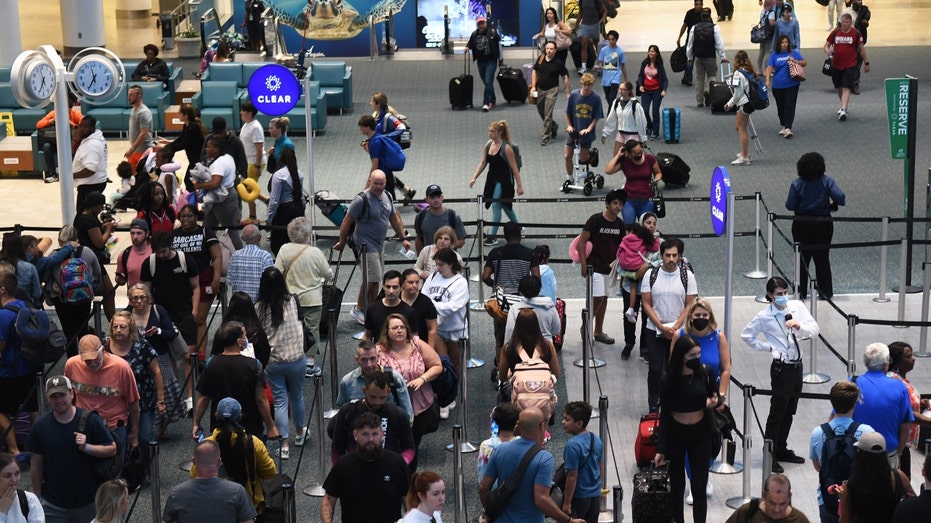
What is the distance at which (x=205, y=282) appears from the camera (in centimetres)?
1188

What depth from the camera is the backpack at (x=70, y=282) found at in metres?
11.5

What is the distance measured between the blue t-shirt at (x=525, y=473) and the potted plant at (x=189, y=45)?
24014 mm

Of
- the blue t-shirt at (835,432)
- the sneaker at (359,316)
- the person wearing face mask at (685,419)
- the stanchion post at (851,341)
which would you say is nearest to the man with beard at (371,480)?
the person wearing face mask at (685,419)

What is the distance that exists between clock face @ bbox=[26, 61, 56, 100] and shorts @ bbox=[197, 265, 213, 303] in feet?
11.7

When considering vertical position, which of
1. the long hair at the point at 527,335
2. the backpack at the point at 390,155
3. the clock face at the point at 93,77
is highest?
the clock face at the point at 93,77

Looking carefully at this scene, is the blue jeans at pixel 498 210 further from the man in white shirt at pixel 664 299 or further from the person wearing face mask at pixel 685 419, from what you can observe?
the person wearing face mask at pixel 685 419

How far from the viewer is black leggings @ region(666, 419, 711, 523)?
916 centimetres

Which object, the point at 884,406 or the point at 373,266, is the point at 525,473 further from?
the point at 373,266

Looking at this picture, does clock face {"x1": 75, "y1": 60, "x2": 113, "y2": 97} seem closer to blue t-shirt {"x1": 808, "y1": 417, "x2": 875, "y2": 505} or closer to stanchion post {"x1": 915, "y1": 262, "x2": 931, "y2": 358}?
stanchion post {"x1": 915, "y1": 262, "x2": 931, "y2": 358}

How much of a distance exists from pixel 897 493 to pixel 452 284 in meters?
4.22

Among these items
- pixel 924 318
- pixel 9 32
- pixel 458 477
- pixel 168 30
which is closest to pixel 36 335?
pixel 458 477

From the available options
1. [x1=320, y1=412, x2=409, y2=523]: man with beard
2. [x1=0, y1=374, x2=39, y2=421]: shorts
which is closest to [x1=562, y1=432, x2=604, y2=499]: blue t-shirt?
[x1=320, y1=412, x2=409, y2=523]: man with beard

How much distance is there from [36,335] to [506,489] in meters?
3.87

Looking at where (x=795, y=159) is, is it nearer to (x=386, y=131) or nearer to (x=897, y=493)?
(x=386, y=131)
